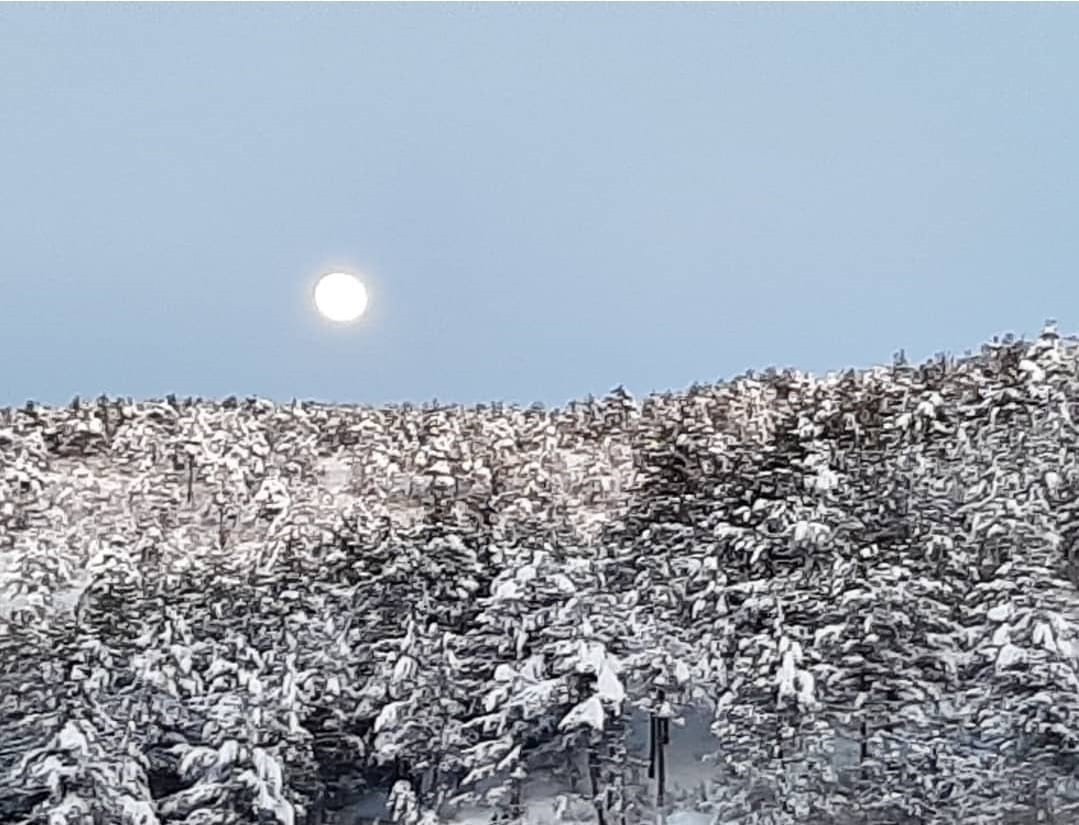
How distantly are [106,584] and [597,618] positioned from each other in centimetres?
427

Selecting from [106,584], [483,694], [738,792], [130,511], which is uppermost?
[130,511]

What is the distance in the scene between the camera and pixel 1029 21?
8336mm

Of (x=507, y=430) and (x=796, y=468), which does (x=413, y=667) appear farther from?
(x=796, y=468)

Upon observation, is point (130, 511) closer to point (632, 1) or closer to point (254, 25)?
point (254, 25)

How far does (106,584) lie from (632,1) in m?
6.49

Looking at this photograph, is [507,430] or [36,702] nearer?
[36,702]

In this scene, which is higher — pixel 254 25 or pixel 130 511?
pixel 254 25

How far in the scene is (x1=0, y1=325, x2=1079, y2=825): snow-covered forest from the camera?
8844 mm

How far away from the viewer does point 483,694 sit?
389 inches

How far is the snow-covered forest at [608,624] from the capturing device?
29.0ft

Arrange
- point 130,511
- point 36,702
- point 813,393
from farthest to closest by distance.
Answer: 1. point 130,511
2. point 813,393
3. point 36,702

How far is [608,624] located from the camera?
31.6 feet

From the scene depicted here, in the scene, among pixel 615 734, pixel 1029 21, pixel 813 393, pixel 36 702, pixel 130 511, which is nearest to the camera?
pixel 1029 21

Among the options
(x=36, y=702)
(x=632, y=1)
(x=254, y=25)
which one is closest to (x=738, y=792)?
(x=36, y=702)
